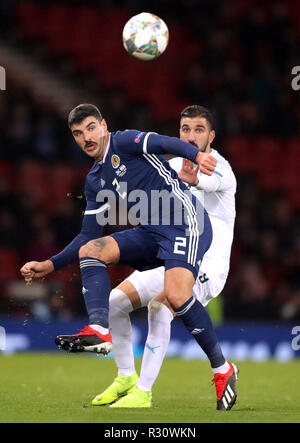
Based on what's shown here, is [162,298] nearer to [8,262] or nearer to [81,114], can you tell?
[81,114]

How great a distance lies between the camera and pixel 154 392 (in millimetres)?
7691

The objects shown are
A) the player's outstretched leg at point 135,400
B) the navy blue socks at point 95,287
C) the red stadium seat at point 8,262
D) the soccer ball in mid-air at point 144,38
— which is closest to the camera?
the navy blue socks at point 95,287

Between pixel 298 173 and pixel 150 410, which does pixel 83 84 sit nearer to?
pixel 298 173

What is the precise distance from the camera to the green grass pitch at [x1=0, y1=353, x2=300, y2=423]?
5.49 metres

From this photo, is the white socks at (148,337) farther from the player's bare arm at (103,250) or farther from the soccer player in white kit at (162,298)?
the player's bare arm at (103,250)

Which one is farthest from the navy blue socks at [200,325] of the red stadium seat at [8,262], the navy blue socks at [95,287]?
the red stadium seat at [8,262]

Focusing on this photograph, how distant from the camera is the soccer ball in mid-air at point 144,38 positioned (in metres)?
7.36

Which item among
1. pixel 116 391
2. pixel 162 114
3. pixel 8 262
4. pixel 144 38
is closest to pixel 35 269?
pixel 116 391

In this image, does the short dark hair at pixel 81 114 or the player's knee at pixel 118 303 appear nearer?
the short dark hair at pixel 81 114

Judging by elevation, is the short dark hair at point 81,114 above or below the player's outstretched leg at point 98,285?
above

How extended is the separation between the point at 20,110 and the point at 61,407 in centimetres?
996

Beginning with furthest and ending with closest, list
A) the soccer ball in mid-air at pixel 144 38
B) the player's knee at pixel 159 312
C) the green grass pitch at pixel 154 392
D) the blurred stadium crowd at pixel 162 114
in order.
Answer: the blurred stadium crowd at pixel 162 114
the soccer ball in mid-air at pixel 144 38
the player's knee at pixel 159 312
the green grass pitch at pixel 154 392

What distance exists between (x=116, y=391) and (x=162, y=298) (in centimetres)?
72

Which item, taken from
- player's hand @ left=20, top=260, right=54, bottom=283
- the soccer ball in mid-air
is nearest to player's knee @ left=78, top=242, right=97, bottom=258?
player's hand @ left=20, top=260, right=54, bottom=283
